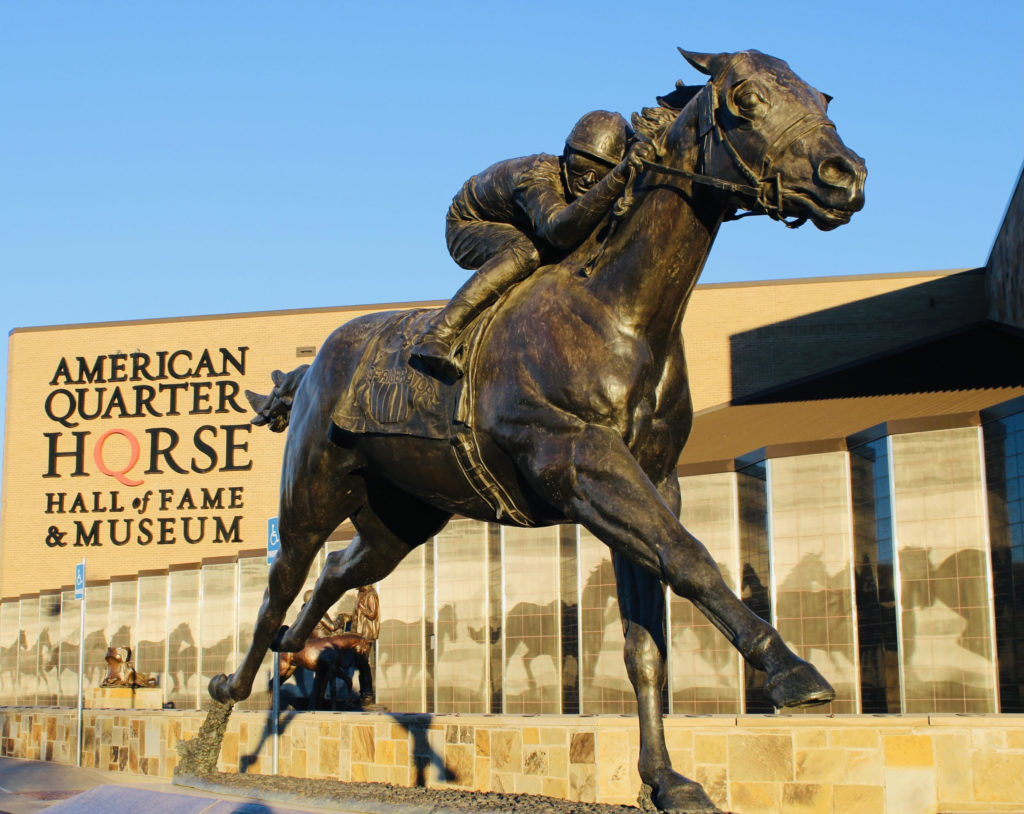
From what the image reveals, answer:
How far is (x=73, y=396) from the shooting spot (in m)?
48.6

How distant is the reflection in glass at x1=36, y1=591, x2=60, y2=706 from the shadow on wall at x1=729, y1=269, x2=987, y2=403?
2307cm

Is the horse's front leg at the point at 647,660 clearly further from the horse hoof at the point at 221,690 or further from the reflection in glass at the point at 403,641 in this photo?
the reflection in glass at the point at 403,641

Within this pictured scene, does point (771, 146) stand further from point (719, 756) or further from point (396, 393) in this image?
point (719, 756)

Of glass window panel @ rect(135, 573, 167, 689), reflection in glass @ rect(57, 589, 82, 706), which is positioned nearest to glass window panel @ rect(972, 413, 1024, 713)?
glass window panel @ rect(135, 573, 167, 689)

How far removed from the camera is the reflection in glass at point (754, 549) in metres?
23.7

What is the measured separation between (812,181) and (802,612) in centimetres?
1947

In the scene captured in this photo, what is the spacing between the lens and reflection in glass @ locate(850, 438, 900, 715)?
21.7 metres

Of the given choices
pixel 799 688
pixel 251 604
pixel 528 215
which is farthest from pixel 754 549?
pixel 799 688

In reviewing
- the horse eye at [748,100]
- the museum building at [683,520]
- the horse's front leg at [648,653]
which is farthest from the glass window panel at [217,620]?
the horse eye at [748,100]

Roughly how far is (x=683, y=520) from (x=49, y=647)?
2558 centimetres

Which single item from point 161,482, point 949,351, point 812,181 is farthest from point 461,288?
point 161,482

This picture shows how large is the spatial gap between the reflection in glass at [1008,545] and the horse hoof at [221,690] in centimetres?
1588

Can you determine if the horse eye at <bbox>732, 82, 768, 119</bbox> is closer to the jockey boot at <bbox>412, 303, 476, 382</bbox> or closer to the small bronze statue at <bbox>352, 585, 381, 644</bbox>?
the jockey boot at <bbox>412, 303, 476, 382</bbox>

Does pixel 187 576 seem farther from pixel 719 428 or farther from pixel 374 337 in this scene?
pixel 374 337
